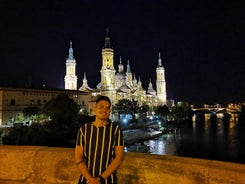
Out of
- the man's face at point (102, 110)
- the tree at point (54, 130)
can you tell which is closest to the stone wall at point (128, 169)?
the man's face at point (102, 110)

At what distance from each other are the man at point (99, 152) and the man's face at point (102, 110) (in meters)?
0.07

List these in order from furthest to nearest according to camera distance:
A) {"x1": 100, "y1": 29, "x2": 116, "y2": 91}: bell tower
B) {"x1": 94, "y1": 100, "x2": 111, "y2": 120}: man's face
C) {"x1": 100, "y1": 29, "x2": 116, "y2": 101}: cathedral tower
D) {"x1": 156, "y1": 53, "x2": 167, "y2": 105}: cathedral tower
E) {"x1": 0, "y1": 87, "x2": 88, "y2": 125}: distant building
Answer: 1. {"x1": 156, "y1": 53, "x2": 167, "y2": 105}: cathedral tower
2. {"x1": 100, "y1": 29, "x2": 116, "y2": 91}: bell tower
3. {"x1": 100, "y1": 29, "x2": 116, "y2": 101}: cathedral tower
4. {"x1": 0, "y1": 87, "x2": 88, "y2": 125}: distant building
5. {"x1": 94, "y1": 100, "x2": 111, "y2": 120}: man's face

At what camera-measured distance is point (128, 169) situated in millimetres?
3750

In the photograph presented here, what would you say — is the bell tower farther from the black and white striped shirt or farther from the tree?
the black and white striped shirt

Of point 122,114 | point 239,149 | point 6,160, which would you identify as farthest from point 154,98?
point 6,160

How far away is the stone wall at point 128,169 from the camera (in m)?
3.14

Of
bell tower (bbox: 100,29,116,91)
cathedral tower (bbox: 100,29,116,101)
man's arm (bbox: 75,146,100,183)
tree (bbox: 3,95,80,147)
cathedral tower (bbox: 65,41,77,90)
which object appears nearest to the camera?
man's arm (bbox: 75,146,100,183)

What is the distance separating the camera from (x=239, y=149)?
123 feet

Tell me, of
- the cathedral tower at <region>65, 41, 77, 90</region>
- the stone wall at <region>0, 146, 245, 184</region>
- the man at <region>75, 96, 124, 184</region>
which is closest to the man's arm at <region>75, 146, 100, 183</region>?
the man at <region>75, 96, 124, 184</region>

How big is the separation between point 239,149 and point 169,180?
123 feet

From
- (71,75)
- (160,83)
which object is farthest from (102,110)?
(160,83)

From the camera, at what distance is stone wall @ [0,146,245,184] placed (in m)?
3.14

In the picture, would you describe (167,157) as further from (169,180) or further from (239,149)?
(239,149)

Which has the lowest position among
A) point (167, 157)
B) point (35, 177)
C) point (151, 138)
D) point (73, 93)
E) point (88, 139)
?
point (151, 138)
